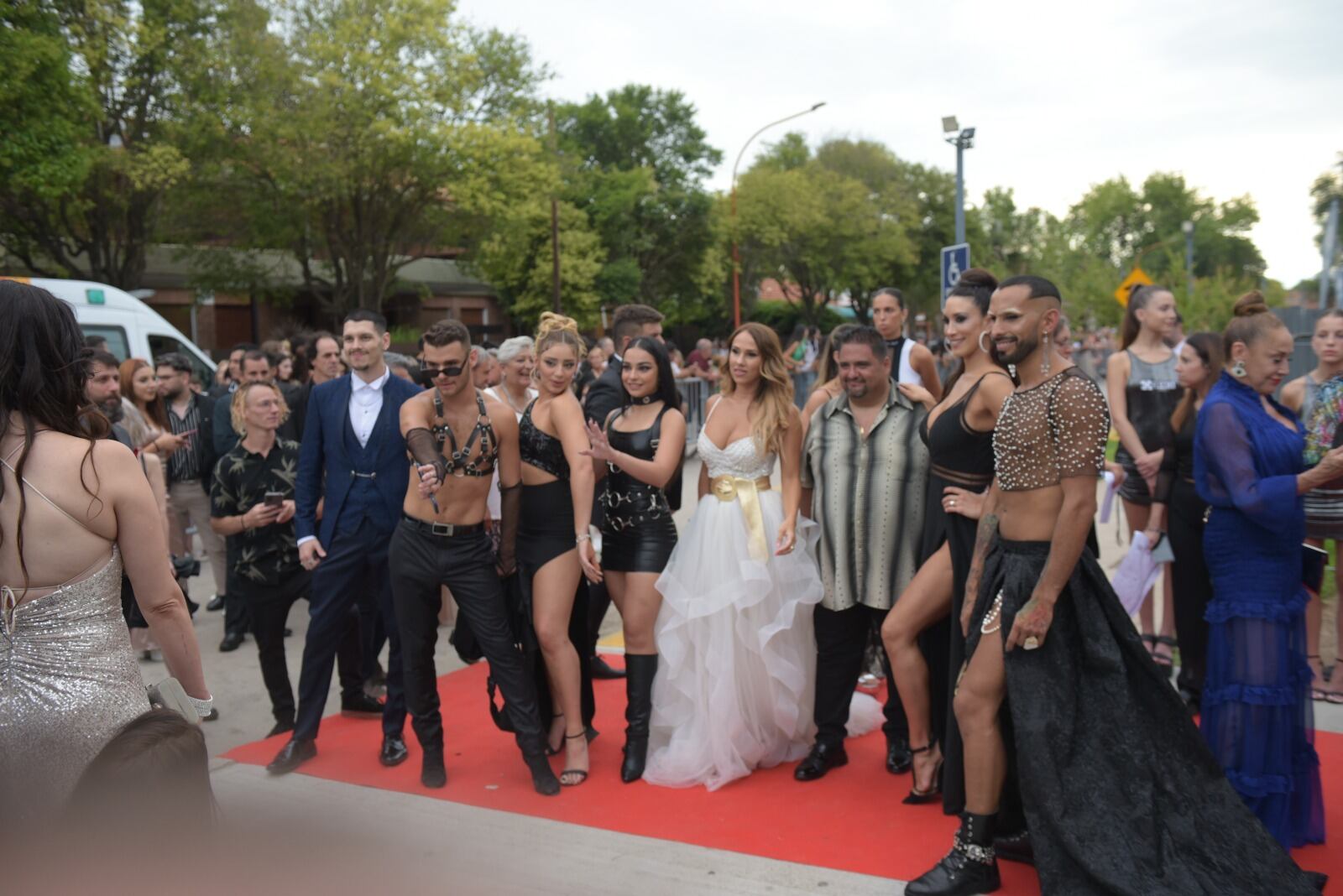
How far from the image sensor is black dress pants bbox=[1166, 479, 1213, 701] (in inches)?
214

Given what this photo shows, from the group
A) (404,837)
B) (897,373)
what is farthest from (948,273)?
(404,837)

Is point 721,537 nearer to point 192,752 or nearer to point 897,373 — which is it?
point 897,373

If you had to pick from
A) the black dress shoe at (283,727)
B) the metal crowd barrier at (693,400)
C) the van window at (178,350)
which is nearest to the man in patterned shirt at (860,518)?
the black dress shoe at (283,727)

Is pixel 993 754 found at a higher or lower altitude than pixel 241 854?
lower

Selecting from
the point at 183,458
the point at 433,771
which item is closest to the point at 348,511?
the point at 433,771

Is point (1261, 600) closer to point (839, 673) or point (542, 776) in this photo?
point (839, 673)

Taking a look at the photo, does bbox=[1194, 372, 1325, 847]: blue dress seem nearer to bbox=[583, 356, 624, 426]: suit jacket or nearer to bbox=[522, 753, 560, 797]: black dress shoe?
bbox=[522, 753, 560, 797]: black dress shoe

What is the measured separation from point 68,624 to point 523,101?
30150 millimetres

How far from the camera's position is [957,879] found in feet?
12.2

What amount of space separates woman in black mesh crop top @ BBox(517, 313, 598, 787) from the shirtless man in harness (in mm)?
147

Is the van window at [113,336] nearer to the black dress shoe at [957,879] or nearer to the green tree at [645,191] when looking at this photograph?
the black dress shoe at [957,879]

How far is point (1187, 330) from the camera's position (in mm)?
30156

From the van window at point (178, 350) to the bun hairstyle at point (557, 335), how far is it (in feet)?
28.7

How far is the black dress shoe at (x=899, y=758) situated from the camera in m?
5.03
